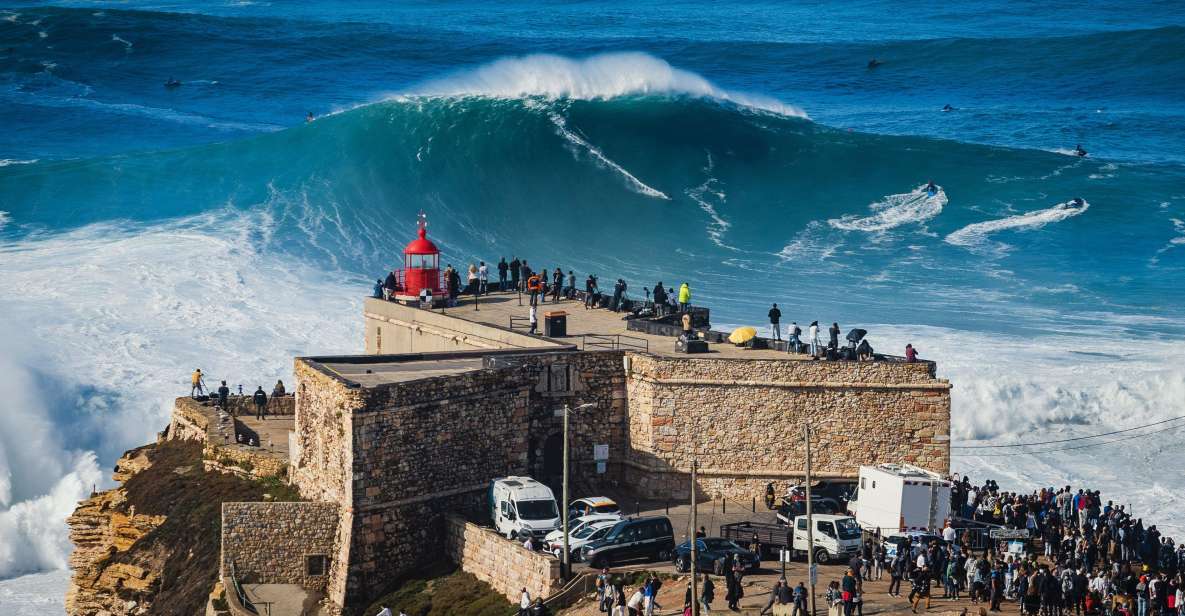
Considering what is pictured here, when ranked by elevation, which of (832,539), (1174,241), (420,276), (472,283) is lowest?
(832,539)

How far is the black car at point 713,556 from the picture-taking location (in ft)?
115

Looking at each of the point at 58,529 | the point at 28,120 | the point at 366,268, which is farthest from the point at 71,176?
the point at 58,529

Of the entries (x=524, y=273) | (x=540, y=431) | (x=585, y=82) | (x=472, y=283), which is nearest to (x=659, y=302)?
(x=524, y=273)

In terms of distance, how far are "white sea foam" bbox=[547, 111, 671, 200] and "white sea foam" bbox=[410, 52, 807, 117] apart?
13.0 feet

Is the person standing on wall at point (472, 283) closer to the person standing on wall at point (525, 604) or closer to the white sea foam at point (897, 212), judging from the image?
the person standing on wall at point (525, 604)

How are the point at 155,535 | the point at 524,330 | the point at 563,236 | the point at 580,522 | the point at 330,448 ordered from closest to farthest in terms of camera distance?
the point at 580,522 < the point at 330,448 < the point at 155,535 < the point at 524,330 < the point at 563,236

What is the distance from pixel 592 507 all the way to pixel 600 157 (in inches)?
1632

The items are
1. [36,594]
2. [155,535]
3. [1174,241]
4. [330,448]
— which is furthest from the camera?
[1174,241]

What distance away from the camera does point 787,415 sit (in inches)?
1601

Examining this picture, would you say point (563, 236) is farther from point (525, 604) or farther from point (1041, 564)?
point (1041, 564)

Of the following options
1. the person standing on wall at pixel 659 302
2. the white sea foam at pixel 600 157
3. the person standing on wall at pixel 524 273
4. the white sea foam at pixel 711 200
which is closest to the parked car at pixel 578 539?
the person standing on wall at pixel 659 302

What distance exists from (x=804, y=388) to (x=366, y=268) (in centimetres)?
3274

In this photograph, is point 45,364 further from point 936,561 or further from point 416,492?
point 936,561

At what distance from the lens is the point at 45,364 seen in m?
63.8
